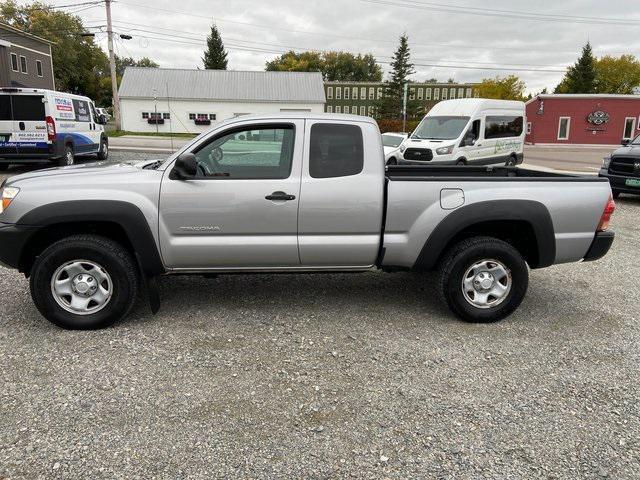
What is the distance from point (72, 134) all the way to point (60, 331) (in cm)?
1240

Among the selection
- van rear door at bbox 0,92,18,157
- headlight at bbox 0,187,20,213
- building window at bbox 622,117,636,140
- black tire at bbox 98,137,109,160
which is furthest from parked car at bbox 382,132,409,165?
building window at bbox 622,117,636,140

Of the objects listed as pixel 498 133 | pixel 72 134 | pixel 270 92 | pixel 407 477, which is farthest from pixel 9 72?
pixel 407 477

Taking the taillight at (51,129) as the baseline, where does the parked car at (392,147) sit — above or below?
below

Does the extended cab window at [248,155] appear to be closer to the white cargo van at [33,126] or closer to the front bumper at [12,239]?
the front bumper at [12,239]

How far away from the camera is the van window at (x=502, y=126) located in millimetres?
16828

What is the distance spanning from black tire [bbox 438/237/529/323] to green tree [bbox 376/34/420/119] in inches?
2514

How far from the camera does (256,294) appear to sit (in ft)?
16.7

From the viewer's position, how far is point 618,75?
254ft

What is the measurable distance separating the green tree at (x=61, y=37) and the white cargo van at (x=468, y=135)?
54843mm

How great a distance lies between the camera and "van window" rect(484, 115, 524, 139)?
55.2ft

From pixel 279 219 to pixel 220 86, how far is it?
1900 inches

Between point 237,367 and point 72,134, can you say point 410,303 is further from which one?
point 72,134

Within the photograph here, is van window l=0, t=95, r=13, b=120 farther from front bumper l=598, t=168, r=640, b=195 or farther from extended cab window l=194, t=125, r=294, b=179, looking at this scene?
front bumper l=598, t=168, r=640, b=195

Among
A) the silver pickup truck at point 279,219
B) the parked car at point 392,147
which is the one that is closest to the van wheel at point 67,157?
the parked car at point 392,147
